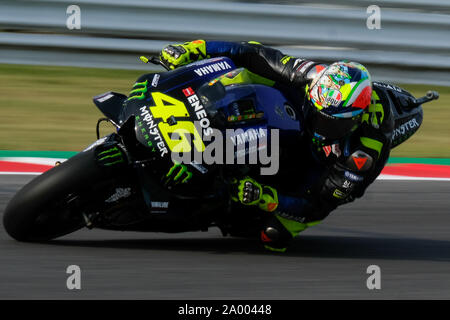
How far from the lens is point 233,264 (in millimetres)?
4957

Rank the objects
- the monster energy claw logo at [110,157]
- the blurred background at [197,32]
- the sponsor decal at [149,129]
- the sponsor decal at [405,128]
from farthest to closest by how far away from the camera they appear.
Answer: the blurred background at [197,32]
the sponsor decal at [405,128]
the monster energy claw logo at [110,157]
the sponsor decal at [149,129]

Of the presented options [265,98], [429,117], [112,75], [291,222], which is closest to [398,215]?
[291,222]

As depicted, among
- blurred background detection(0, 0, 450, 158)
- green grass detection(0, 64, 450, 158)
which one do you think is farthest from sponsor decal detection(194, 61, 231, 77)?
blurred background detection(0, 0, 450, 158)

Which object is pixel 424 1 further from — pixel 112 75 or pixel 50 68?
pixel 50 68

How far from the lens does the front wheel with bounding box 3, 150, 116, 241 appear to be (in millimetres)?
4598

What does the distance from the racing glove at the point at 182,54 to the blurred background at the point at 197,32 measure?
414 cm

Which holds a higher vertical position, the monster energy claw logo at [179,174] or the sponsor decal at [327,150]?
the sponsor decal at [327,150]

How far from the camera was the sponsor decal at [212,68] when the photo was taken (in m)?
4.77

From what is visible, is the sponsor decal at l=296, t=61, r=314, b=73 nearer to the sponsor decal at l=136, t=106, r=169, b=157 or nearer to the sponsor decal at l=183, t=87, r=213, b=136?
the sponsor decal at l=183, t=87, r=213, b=136

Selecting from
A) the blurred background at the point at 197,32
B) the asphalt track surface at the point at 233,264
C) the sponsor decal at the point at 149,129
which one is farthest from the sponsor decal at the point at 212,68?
the blurred background at the point at 197,32

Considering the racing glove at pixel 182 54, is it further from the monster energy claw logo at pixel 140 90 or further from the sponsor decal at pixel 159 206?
the sponsor decal at pixel 159 206

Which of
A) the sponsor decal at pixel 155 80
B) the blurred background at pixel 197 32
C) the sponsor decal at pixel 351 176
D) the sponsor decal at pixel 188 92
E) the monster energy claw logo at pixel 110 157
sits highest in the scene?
the blurred background at pixel 197 32

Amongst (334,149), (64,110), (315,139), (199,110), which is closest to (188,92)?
(199,110)
